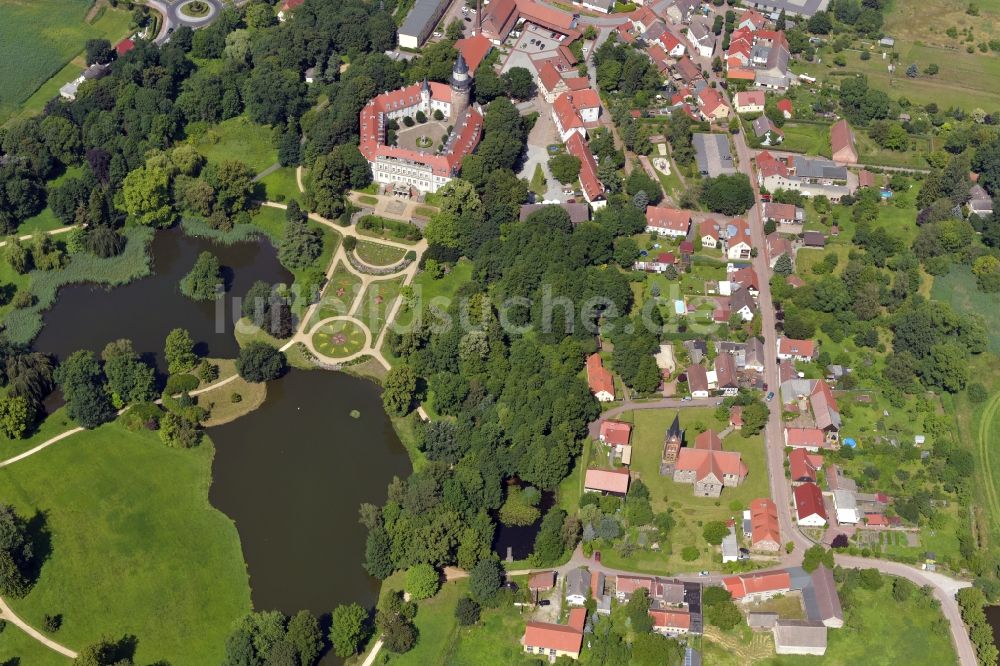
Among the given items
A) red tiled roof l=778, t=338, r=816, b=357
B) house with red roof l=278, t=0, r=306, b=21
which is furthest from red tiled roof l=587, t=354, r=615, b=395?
house with red roof l=278, t=0, r=306, b=21

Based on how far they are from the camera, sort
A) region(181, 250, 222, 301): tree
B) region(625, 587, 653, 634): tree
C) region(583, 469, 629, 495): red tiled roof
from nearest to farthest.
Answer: region(625, 587, 653, 634): tree < region(583, 469, 629, 495): red tiled roof < region(181, 250, 222, 301): tree

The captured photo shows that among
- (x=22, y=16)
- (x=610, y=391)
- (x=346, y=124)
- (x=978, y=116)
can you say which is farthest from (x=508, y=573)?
(x=22, y=16)

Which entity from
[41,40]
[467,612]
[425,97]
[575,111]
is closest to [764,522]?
[467,612]

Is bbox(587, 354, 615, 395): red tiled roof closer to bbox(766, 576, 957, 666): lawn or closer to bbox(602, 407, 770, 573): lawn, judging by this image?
bbox(602, 407, 770, 573): lawn

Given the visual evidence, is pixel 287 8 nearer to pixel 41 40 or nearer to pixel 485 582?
pixel 41 40

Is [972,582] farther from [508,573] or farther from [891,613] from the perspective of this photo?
[508,573]

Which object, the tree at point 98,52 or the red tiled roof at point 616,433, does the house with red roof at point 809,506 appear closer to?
the red tiled roof at point 616,433

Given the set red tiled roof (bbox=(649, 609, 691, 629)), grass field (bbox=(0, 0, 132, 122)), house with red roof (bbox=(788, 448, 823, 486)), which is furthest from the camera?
grass field (bbox=(0, 0, 132, 122))
